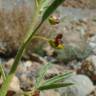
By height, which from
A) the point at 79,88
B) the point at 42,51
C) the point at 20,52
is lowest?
the point at 42,51

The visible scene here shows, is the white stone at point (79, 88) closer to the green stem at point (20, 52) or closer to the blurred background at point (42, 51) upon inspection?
the blurred background at point (42, 51)

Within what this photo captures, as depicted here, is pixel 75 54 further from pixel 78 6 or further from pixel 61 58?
pixel 78 6

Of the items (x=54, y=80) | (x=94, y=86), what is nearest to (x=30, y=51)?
(x=94, y=86)

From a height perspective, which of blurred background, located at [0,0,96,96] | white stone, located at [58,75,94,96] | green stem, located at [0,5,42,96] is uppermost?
green stem, located at [0,5,42,96]

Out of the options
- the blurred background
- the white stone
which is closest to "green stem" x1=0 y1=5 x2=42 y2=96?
the white stone

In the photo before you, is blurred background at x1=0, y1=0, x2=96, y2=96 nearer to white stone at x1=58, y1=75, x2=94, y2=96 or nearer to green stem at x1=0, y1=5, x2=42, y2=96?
white stone at x1=58, y1=75, x2=94, y2=96

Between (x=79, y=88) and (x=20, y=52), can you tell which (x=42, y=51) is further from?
(x=20, y=52)

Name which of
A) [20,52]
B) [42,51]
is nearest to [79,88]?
[42,51]

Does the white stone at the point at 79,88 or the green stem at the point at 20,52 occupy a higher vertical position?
the green stem at the point at 20,52

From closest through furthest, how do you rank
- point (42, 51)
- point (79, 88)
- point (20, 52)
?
point (20, 52), point (79, 88), point (42, 51)

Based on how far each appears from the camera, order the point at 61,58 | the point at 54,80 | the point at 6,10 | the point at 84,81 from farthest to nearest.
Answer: the point at 6,10 < the point at 61,58 < the point at 84,81 < the point at 54,80

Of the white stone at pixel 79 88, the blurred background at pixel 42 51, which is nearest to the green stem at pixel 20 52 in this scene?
the white stone at pixel 79 88
